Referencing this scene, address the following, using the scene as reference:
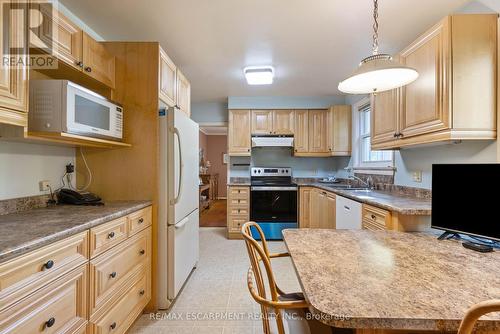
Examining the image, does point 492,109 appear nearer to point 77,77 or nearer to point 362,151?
point 362,151

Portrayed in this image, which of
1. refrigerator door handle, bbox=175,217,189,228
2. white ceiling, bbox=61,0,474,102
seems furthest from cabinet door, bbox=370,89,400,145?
refrigerator door handle, bbox=175,217,189,228

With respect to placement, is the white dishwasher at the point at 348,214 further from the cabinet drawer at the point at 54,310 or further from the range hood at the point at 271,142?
the cabinet drawer at the point at 54,310

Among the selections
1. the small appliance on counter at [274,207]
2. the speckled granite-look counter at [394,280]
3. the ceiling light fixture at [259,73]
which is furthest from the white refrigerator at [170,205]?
the small appliance on counter at [274,207]

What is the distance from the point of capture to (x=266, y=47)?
255 cm

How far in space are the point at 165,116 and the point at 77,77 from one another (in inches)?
26.4

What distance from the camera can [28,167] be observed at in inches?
66.0

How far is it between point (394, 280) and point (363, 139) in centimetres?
345

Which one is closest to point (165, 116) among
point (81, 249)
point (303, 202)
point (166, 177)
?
point (166, 177)

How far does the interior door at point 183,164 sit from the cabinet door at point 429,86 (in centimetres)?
193

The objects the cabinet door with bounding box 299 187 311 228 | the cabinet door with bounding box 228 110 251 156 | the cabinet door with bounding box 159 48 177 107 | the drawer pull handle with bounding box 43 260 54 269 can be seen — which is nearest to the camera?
the drawer pull handle with bounding box 43 260 54 269

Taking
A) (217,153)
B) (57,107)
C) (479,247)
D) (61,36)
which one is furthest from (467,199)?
(217,153)

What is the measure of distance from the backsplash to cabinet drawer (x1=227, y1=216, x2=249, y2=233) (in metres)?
2.58

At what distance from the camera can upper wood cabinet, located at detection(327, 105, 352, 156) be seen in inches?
163

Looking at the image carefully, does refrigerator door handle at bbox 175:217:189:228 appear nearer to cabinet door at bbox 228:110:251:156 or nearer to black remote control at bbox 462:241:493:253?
black remote control at bbox 462:241:493:253
